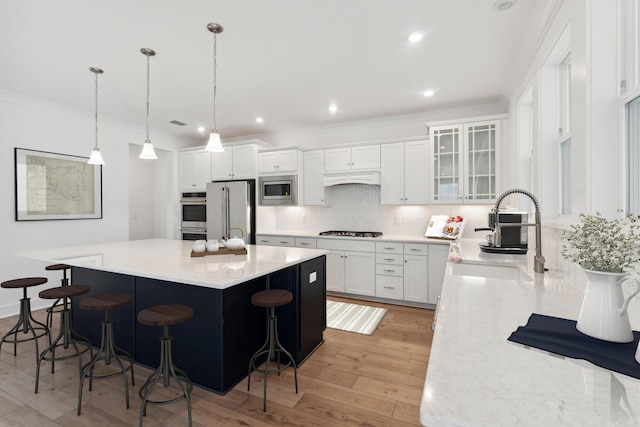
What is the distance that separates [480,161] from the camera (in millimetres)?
3898

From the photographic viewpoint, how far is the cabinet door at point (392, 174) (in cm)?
431

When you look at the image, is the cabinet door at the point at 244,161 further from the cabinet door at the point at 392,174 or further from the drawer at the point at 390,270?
the drawer at the point at 390,270

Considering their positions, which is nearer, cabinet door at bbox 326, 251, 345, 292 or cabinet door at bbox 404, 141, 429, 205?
cabinet door at bbox 404, 141, 429, 205

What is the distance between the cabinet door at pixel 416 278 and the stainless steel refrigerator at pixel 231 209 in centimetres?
244

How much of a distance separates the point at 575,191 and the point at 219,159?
484cm

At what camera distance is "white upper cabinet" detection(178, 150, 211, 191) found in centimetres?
545

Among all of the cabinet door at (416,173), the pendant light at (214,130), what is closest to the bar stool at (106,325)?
the pendant light at (214,130)

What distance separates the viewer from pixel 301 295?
8.41 ft

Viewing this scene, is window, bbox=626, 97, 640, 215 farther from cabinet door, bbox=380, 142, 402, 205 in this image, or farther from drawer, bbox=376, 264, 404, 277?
cabinet door, bbox=380, 142, 402, 205

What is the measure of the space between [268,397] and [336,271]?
241 centimetres

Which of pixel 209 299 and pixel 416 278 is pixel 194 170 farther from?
pixel 416 278

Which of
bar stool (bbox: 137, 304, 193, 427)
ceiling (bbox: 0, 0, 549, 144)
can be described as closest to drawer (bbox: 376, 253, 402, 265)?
ceiling (bbox: 0, 0, 549, 144)

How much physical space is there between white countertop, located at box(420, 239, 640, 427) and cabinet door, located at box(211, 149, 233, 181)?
470 cm

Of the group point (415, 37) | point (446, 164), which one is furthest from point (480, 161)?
point (415, 37)
